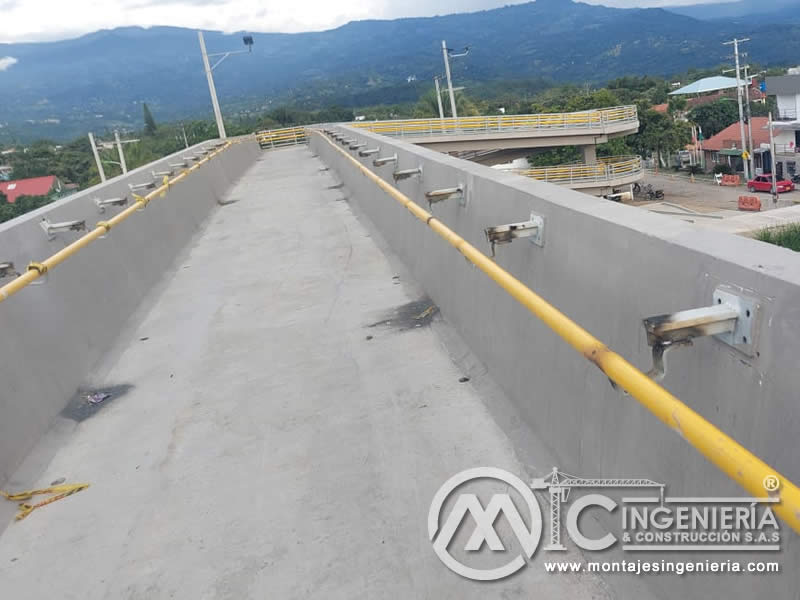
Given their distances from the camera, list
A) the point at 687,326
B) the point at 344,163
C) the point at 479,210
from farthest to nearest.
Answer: the point at 344,163
the point at 479,210
the point at 687,326

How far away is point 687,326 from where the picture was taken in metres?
2.19

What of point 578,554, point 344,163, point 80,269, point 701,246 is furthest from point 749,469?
point 344,163

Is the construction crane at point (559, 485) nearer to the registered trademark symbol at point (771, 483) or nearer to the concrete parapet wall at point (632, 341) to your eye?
the concrete parapet wall at point (632, 341)

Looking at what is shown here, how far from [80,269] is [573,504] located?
15.3ft

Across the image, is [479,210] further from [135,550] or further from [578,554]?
[135,550]

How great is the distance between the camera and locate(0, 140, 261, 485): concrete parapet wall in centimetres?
446

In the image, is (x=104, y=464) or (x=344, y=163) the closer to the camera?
(x=104, y=464)

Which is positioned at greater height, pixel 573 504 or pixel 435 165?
pixel 435 165

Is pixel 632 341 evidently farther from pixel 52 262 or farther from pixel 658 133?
pixel 658 133

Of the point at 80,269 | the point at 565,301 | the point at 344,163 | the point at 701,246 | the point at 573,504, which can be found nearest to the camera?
the point at 701,246

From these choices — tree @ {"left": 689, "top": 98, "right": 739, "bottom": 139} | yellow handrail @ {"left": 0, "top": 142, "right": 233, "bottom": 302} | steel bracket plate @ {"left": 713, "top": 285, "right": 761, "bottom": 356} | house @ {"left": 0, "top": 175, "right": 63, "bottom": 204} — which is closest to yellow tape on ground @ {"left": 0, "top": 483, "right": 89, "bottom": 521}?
yellow handrail @ {"left": 0, "top": 142, "right": 233, "bottom": 302}

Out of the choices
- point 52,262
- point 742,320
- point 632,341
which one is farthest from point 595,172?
point 742,320

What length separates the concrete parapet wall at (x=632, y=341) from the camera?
6.81 feet

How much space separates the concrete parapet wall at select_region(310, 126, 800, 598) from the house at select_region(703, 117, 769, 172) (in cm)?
6069
